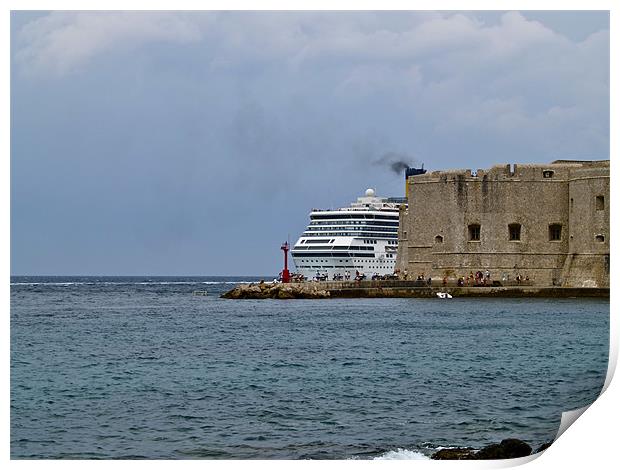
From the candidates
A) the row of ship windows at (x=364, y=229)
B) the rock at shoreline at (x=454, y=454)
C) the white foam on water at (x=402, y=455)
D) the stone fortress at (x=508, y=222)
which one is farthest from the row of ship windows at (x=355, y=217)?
the rock at shoreline at (x=454, y=454)

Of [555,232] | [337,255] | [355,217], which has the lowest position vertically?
[337,255]

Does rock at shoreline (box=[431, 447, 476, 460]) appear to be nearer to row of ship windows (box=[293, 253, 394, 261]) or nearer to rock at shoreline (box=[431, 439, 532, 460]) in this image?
rock at shoreline (box=[431, 439, 532, 460])

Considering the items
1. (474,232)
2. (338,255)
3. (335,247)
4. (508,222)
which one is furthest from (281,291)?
(335,247)

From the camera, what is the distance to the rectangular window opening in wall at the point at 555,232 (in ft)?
101

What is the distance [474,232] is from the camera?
3130 centimetres

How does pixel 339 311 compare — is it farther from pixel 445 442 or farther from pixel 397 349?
pixel 445 442

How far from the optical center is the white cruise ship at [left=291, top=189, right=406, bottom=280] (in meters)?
46.4

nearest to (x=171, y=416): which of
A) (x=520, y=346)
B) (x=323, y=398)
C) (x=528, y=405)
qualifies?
(x=323, y=398)

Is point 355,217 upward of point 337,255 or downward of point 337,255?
upward

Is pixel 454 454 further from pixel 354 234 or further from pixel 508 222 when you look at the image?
pixel 354 234

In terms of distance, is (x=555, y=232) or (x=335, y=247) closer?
(x=555, y=232)

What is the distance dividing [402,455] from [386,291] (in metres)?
21.9

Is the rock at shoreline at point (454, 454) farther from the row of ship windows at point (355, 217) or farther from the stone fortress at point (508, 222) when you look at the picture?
the row of ship windows at point (355, 217)

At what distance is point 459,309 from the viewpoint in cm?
2655
